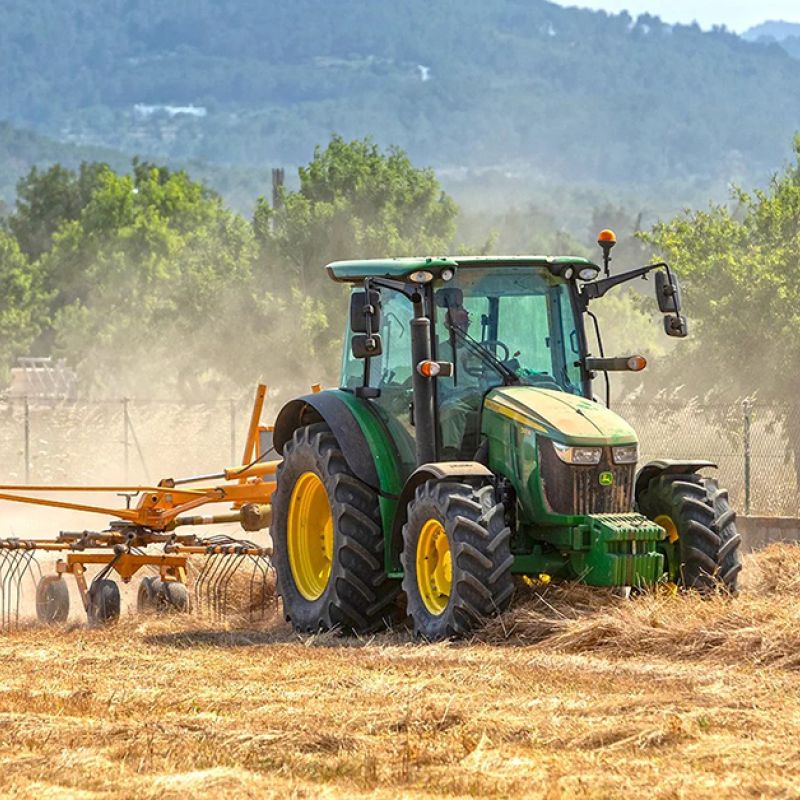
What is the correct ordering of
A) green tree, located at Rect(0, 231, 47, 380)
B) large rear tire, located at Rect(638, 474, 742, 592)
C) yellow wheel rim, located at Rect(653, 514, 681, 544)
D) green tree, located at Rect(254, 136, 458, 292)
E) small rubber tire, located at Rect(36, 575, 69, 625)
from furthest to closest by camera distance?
green tree, located at Rect(0, 231, 47, 380) → green tree, located at Rect(254, 136, 458, 292) → small rubber tire, located at Rect(36, 575, 69, 625) → yellow wheel rim, located at Rect(653, 514, 681, 544) → large rear tire, located at Rect(638, 474, 742, 592)

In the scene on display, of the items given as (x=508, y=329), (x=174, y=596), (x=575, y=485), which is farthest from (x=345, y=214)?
(x=575, y=485)

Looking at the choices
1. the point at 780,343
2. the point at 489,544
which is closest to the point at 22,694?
the point at 489,544

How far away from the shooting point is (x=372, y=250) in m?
38.3

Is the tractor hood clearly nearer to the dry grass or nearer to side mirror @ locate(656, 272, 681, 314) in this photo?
side mirror @ locate(656, 272, 681, 314)

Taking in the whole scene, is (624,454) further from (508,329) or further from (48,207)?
(48,207)

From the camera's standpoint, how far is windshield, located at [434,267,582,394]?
11820 millimetres

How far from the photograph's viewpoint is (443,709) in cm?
779

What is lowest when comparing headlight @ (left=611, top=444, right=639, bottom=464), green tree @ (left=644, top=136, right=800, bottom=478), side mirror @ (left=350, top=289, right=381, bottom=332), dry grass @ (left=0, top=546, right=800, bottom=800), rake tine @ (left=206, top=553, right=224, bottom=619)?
dry grass @ (left=0, top=546, right=800, bottom=800)

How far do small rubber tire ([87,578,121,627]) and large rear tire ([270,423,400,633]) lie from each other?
1.95m

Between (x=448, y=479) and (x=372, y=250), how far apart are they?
1087 inches

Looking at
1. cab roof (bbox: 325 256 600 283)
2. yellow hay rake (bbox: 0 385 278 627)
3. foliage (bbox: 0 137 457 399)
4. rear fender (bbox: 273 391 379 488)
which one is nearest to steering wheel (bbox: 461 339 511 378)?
cab roof (bbox: 325 256 600 283)

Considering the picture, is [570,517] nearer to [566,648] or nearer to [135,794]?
[566,648]

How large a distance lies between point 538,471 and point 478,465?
41 cm

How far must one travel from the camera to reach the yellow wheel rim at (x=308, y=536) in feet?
42.2
